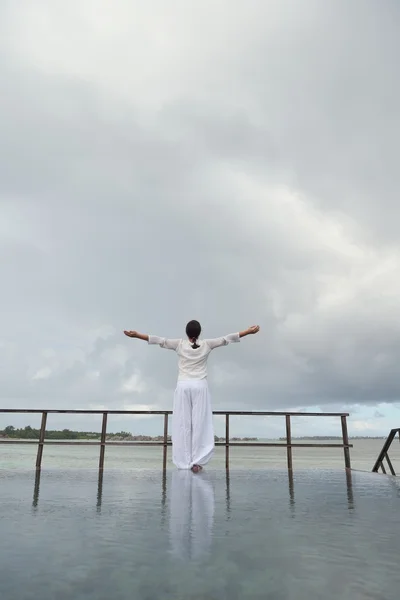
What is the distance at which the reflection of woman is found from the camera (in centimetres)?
193

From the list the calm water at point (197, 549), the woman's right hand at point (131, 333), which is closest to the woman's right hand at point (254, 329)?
the woman's right hand at point (131, 333)

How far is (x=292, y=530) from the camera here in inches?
93.9

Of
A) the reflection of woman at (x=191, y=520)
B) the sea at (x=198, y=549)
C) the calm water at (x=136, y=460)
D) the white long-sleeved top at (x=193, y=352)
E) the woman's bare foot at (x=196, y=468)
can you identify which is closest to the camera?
the sea at (x=198, y=549)

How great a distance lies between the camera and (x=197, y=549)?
75.1 inches

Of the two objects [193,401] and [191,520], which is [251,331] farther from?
[191,520]

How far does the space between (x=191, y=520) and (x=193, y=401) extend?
163 inches

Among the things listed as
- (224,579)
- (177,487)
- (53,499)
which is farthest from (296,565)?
(177,487)

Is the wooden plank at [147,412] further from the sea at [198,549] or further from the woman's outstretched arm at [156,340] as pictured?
the sea at [198,549]

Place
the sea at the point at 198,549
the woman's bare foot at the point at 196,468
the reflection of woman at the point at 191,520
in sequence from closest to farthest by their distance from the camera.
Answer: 1. the sea at the point at 198,549
2. the reflection of woman at the point at 191,520
3. the woman's bare foot at the point at 196,468

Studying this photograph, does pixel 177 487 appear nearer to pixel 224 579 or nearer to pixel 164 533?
pixel 164 533

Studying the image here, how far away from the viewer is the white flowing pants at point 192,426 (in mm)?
6676

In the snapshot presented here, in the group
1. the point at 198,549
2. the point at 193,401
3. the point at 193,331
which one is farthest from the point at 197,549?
the point at 193,331

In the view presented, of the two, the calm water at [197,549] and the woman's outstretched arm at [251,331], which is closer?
the calm water at [197,549]

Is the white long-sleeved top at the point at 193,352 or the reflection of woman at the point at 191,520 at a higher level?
the white long-sleeved top at the point at 193,352
